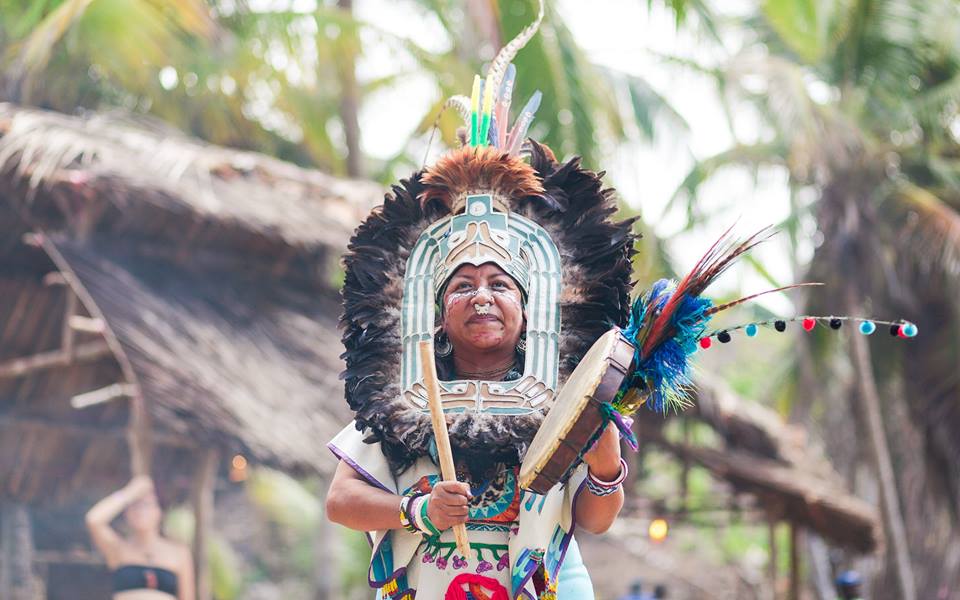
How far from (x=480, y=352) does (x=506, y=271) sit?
0.20m

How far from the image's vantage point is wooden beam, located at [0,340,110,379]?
8.08 meters

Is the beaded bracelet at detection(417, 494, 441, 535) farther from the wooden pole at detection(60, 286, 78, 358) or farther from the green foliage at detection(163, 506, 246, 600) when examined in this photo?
the green foliage at detection(163, 506, 246, 600)

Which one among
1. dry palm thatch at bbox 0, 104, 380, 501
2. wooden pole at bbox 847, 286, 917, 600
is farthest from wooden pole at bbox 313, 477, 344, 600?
wooden pole at bbox 847, 286, 917, 600

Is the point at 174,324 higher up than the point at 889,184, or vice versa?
the point at 889,184

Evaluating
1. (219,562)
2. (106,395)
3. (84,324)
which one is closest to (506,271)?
(84,324)

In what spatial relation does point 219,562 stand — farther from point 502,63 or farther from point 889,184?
point 502,63

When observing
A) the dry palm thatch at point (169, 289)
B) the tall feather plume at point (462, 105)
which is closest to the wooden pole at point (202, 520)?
the dry palm thatch at point (169, 289)

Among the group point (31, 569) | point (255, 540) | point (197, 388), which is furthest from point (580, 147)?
point (255, 540)

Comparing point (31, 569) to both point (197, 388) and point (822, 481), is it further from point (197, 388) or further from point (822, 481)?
point (822, 481)

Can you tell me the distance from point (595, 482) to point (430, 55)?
8.48 meters

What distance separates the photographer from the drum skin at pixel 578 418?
2.77 m

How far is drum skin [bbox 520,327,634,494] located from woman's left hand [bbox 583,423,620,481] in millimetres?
91

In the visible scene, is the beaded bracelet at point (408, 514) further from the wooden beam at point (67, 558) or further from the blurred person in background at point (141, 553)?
the wooden beam at point (67, 558)

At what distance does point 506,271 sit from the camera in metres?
3.22
